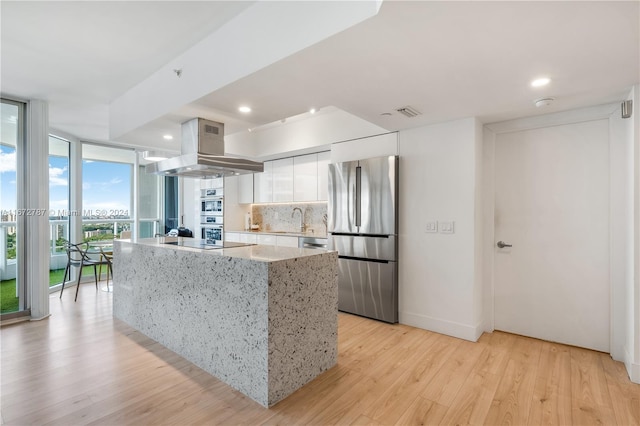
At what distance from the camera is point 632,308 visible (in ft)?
8.20

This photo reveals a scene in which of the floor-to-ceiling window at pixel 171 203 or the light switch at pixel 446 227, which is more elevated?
the floor-to-ceiling window at pixel 171 203

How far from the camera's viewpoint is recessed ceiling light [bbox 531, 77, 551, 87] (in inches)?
91.4

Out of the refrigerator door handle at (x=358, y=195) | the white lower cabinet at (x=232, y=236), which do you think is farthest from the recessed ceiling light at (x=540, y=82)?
the white lower cabinet at (x=232, y=236)

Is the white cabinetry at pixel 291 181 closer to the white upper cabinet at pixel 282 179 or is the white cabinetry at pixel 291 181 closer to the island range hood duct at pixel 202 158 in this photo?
the white upper cabinet at pixel 282 179

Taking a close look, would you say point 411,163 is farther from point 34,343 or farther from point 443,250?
point 34,343

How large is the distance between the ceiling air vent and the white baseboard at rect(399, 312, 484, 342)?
223 cm

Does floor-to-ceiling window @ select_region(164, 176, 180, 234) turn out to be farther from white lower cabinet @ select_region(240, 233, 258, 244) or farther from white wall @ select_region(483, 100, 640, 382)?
white wall @ select_region(483, 100, 640, 382)

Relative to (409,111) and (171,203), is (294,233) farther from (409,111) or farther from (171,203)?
(171,203)

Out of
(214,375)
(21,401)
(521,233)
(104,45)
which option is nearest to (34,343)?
(21,401)

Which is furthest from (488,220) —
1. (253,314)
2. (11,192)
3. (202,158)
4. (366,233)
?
(11,192)

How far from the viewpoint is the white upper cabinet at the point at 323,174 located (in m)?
4.71

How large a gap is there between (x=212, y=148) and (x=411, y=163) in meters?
2.27

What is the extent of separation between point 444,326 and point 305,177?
2.89 m

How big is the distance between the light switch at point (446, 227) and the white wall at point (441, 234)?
0.04 metres
